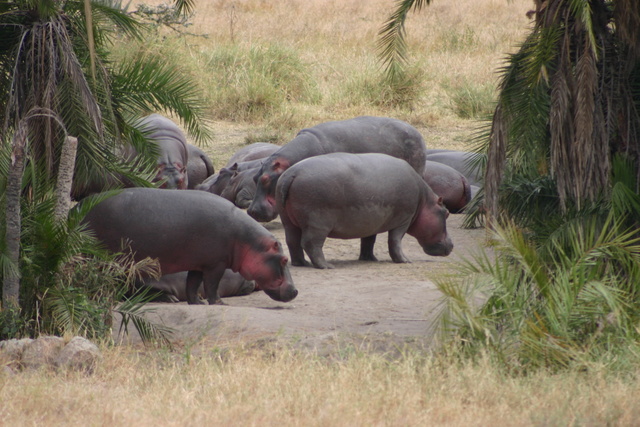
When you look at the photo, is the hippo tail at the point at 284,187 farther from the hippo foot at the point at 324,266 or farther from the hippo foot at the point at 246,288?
the hippo foot at the point at 246,288

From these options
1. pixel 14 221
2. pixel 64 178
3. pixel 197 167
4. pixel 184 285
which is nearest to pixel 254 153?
pixel 197 167

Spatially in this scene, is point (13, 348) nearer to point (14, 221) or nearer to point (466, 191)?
point (14, 221)

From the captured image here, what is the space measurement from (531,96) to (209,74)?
1330 centimetres

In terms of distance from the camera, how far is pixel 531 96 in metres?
6.62

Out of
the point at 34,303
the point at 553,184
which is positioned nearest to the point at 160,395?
the point at 34,303

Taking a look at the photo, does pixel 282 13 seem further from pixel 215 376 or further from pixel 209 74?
pixel 215 376

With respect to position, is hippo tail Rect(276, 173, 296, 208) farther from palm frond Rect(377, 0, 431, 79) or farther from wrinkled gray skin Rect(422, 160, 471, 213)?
wrinkled gray skin Rect(422, 160, 471, 213)

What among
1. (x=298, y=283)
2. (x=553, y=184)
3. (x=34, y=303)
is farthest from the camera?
(x=298, y=283)

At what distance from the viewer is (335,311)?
791 centimetres

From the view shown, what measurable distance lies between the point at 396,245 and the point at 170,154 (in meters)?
3.53

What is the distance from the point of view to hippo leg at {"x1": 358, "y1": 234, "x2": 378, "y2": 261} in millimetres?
10438

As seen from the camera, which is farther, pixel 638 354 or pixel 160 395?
pixel 638 354

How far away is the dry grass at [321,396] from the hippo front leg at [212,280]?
2.48 meters

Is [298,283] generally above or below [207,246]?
below
